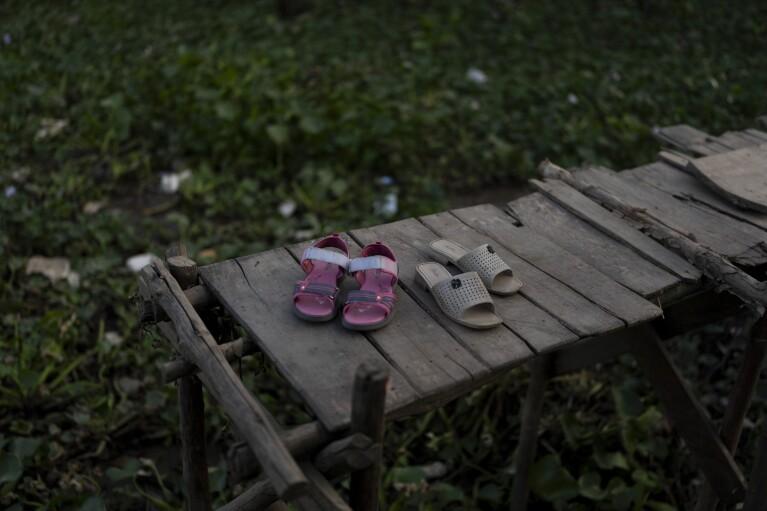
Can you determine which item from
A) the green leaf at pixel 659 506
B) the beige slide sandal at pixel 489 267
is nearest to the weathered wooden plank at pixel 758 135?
the green leaf at pixel 659 506

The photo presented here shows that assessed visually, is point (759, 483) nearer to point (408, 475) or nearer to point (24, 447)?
point (408, 475)

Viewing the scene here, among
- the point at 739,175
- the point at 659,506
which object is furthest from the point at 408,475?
the point at 739,175

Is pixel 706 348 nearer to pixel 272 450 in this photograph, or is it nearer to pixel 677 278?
pixel 677 278

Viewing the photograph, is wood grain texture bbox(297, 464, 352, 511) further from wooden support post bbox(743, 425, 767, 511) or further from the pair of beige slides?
wooden support post bbox(743, 425, 767, 511)

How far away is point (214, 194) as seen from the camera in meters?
4.14

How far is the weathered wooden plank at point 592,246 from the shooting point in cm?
200

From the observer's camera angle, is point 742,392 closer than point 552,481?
Yes

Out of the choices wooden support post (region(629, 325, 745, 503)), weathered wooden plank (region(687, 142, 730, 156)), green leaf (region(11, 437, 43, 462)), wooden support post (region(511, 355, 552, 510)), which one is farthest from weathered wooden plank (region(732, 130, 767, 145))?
green leaf (region(11, 437, 43, 462))

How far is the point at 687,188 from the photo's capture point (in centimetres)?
251

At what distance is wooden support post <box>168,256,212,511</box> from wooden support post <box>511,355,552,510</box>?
114cm

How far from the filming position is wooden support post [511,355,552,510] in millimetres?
2629

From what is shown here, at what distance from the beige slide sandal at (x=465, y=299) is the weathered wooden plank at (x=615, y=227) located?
1.80 feet

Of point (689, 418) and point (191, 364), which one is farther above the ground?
Answer: point (191, 364)

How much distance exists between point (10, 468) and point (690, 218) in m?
2.22
